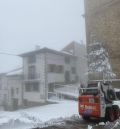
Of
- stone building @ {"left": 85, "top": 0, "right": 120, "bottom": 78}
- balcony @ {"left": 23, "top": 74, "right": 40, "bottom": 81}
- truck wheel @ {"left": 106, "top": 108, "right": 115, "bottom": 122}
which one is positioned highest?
stone building @ {"left": 85, "top": 0, "right": 120, "bottom": 78}

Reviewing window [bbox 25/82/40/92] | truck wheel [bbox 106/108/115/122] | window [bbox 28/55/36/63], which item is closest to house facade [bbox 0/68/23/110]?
window [bbox 25/82/40/92]

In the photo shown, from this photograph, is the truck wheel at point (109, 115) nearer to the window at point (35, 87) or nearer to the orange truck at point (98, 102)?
the orange truck at point (98, 102)

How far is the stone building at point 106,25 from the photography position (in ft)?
125

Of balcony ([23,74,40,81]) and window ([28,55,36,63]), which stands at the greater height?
window ([28,55,36,63])

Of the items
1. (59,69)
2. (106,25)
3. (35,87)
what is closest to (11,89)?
(35,87)

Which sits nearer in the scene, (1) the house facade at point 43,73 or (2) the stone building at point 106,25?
(2) the stone building at point 106,25

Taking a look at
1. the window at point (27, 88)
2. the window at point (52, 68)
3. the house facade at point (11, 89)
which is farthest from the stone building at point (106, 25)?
the house facade at point (11, 89)

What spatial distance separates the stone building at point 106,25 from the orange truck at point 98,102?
69.5 ft

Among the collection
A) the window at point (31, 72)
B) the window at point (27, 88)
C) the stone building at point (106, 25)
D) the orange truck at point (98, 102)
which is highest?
the stone building at point (106, 25)

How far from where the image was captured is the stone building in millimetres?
38094

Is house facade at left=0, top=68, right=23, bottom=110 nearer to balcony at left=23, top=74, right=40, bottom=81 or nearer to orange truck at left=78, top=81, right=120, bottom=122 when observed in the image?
balcony at left=23, top=74, right=40, bottom=81

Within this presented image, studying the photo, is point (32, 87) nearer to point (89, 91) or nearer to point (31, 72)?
point (31, 72)

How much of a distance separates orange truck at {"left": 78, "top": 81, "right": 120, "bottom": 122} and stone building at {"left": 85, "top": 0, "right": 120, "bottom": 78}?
2120 cm

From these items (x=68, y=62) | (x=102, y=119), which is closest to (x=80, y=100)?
→ (x=102, y=119)
